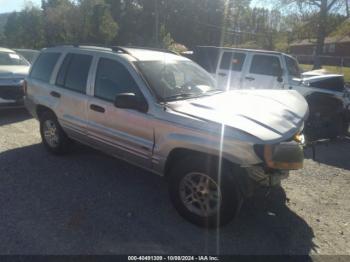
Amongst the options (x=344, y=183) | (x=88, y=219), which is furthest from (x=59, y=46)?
(x=344, y=183)

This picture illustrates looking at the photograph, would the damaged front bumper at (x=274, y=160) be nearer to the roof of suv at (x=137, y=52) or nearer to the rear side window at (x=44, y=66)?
the roof of suv at (x=137, y=52)

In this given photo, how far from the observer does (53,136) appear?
5762 mm

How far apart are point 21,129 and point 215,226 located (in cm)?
549

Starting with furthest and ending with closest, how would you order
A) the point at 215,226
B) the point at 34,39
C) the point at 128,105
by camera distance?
the point at 34,39
the point at 128,105
the point at 215,226

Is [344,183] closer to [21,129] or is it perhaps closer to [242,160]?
[242,160]

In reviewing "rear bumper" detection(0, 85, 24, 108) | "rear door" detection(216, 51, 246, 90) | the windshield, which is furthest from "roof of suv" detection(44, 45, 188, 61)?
"rear door" detection(216, 51, 246, 90)

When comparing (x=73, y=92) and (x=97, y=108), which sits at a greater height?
(x=73, y=92)

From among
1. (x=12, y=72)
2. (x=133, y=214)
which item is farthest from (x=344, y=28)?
(x=133, y=214)

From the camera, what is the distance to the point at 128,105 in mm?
3973

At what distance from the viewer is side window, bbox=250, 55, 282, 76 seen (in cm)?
916

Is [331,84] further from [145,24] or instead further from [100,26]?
[145,24]

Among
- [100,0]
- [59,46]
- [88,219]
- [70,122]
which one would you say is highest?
[100,0]

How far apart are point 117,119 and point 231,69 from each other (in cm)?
633

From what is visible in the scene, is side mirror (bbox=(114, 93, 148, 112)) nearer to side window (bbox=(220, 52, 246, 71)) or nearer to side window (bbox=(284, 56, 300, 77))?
side window (bbox=(284, 56, 300, 77))
